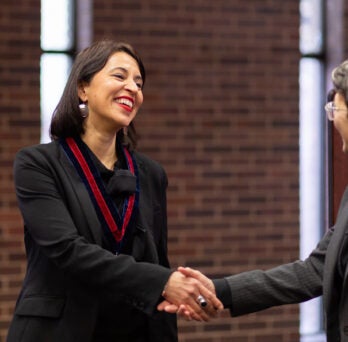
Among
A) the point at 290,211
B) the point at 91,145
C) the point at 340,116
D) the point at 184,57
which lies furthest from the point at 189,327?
the point at 340,116

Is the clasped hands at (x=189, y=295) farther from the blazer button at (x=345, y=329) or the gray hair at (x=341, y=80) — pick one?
the gray hair at (x=341, y=80)

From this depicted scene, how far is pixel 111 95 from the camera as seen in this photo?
12.7 feet

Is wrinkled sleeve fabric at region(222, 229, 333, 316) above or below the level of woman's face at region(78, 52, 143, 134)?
below

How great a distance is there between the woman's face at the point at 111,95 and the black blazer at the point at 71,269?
220 millimetres

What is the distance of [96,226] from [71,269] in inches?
7.8

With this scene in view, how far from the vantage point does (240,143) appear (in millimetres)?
6684

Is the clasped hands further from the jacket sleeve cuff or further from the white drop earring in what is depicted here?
the white drop earring

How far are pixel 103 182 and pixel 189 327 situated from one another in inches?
118

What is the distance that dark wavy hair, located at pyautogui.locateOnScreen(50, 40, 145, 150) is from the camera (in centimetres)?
384

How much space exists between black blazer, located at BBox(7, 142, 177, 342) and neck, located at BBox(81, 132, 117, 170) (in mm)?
142

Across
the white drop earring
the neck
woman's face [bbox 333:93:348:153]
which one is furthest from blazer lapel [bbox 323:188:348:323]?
the white drop earring

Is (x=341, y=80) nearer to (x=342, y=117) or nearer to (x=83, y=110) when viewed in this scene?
(x=342, y=117)

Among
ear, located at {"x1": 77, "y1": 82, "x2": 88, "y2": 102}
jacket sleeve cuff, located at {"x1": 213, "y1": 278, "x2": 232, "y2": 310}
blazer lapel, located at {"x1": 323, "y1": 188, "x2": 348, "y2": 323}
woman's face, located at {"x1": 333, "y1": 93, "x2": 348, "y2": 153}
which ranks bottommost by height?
jacket sleeve cuff, located at {"x1": 213, "y1": 278, "x2": 232, "y2": 310}

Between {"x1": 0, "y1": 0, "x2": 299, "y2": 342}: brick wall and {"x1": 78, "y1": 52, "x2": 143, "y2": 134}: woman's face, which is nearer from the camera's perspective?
{"x1": 78, "y1": 52, "x2": 143, "y2": 134}: woman's face
